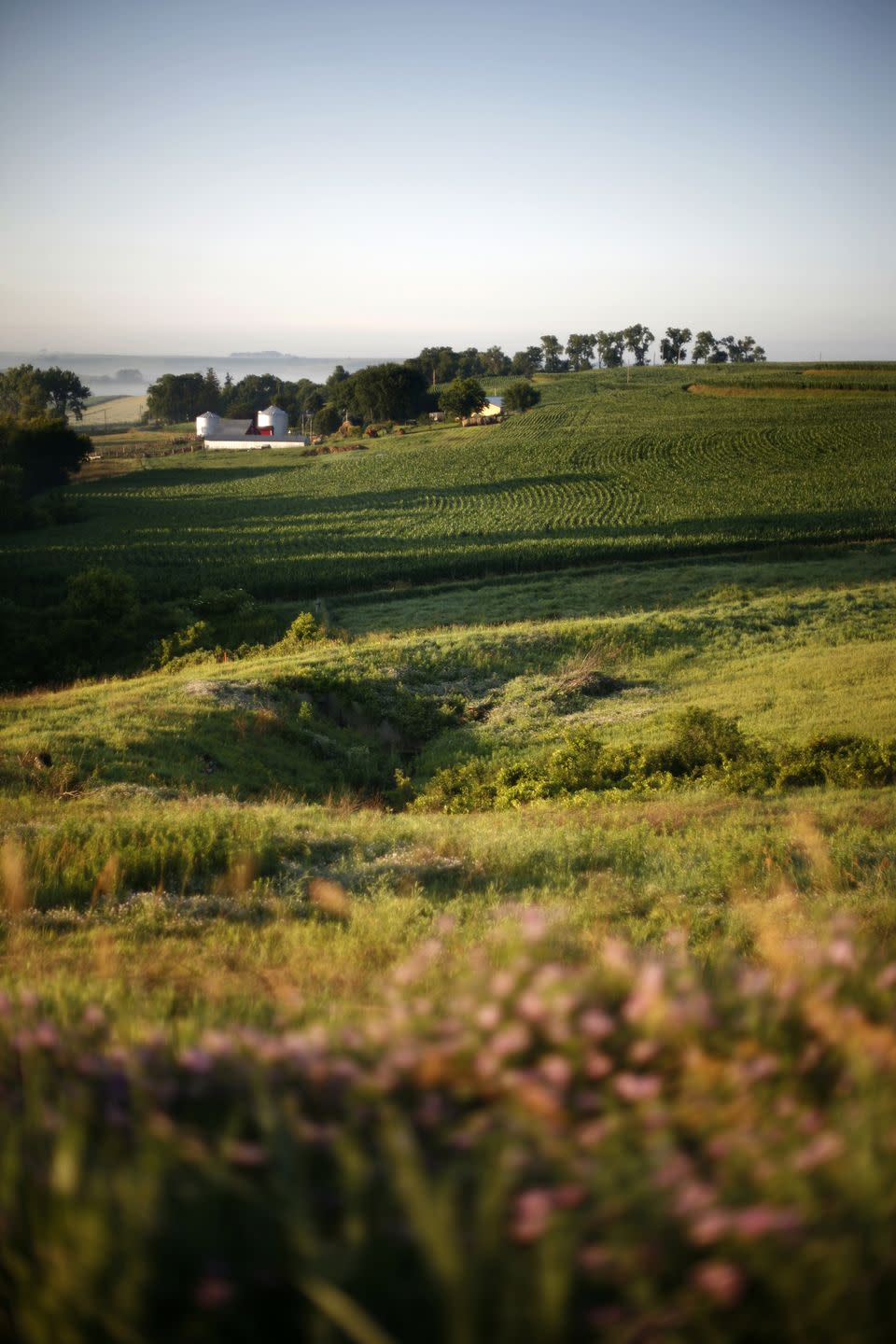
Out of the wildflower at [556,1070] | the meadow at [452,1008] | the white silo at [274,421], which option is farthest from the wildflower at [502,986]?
the white silo at [274,421]

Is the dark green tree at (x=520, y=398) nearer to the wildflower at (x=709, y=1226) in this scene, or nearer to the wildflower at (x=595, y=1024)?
the wildflower at (x=595, y=1024)

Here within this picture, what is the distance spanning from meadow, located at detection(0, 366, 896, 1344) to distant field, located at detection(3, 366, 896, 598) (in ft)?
83.5

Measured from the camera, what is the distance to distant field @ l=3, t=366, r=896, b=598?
47562mm

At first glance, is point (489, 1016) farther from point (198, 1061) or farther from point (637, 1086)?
point (198, 1061)

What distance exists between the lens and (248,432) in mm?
135250

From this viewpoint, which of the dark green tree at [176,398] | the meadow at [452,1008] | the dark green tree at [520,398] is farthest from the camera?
the dark green tree at [176,398]

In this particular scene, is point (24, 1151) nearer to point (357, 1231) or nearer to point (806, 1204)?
point (357, 1231)

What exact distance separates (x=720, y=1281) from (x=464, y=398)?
4544 inches

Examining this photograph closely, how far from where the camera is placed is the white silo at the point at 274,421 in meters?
134

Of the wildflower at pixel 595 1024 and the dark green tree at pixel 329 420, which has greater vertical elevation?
the dark green tree at pixel 329 420

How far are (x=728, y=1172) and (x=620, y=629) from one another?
26.9m

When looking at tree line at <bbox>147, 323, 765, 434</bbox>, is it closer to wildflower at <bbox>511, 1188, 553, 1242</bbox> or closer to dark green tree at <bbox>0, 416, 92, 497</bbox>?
dark green tree at <bbox>0, 416, 92, 497</bbox>

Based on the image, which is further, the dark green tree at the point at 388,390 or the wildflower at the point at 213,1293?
the dark green tree at the point at 388,390

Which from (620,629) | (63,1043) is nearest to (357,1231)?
(63,1043)
